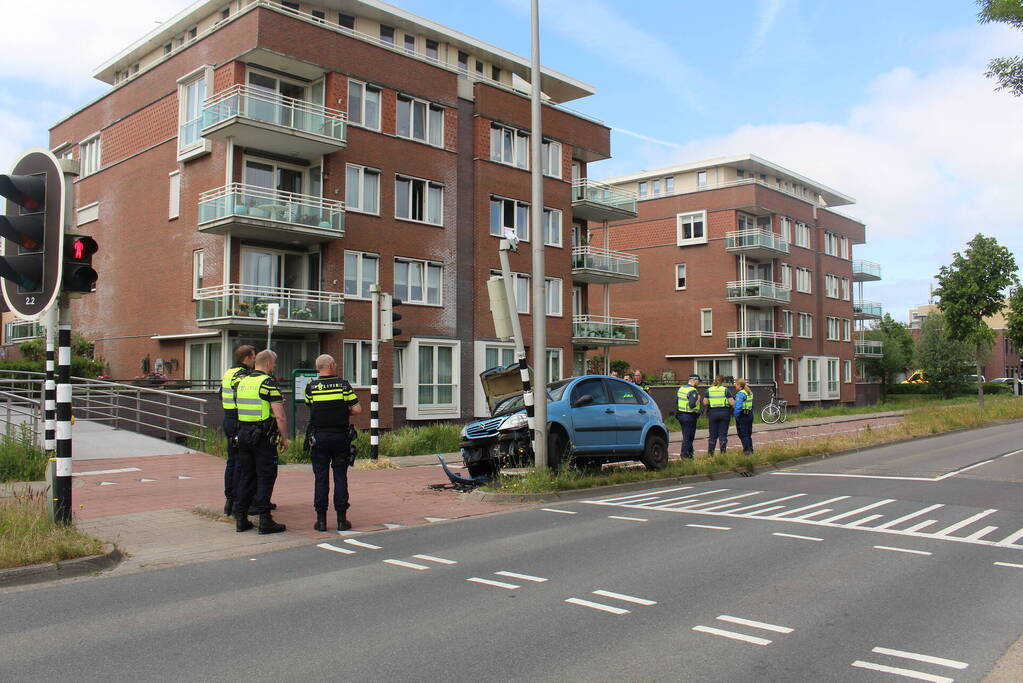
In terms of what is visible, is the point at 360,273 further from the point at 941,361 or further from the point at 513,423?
the point at 941,361

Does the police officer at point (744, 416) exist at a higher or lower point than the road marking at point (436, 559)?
higher

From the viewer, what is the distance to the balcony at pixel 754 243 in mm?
46094

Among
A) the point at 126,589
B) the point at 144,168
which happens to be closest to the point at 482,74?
the point at 144,168

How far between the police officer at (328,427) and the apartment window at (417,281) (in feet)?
58.3

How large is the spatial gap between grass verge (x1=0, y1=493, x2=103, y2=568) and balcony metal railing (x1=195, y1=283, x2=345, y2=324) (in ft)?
48.3

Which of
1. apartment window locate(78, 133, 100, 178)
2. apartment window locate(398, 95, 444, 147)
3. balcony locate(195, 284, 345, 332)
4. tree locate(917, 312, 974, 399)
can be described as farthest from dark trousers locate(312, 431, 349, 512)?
tree locate(917, 312, 974, 399)

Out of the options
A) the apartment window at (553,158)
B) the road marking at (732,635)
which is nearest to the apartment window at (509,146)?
the apartment window at (553,158)

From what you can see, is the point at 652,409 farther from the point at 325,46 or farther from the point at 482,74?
the point at 482,74

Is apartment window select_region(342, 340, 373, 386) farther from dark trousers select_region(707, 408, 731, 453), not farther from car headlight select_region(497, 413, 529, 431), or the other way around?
car headlight select_region(497, 413, 529, 431)

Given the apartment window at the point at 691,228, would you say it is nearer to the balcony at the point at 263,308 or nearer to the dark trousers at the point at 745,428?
the balcony at the point at 263,308

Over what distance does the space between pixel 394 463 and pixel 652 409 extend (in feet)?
16.9

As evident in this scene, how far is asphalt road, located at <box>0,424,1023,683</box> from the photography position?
4.61m

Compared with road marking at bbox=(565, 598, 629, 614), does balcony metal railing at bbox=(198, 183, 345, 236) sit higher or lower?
higher

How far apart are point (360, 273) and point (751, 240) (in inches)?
1088
